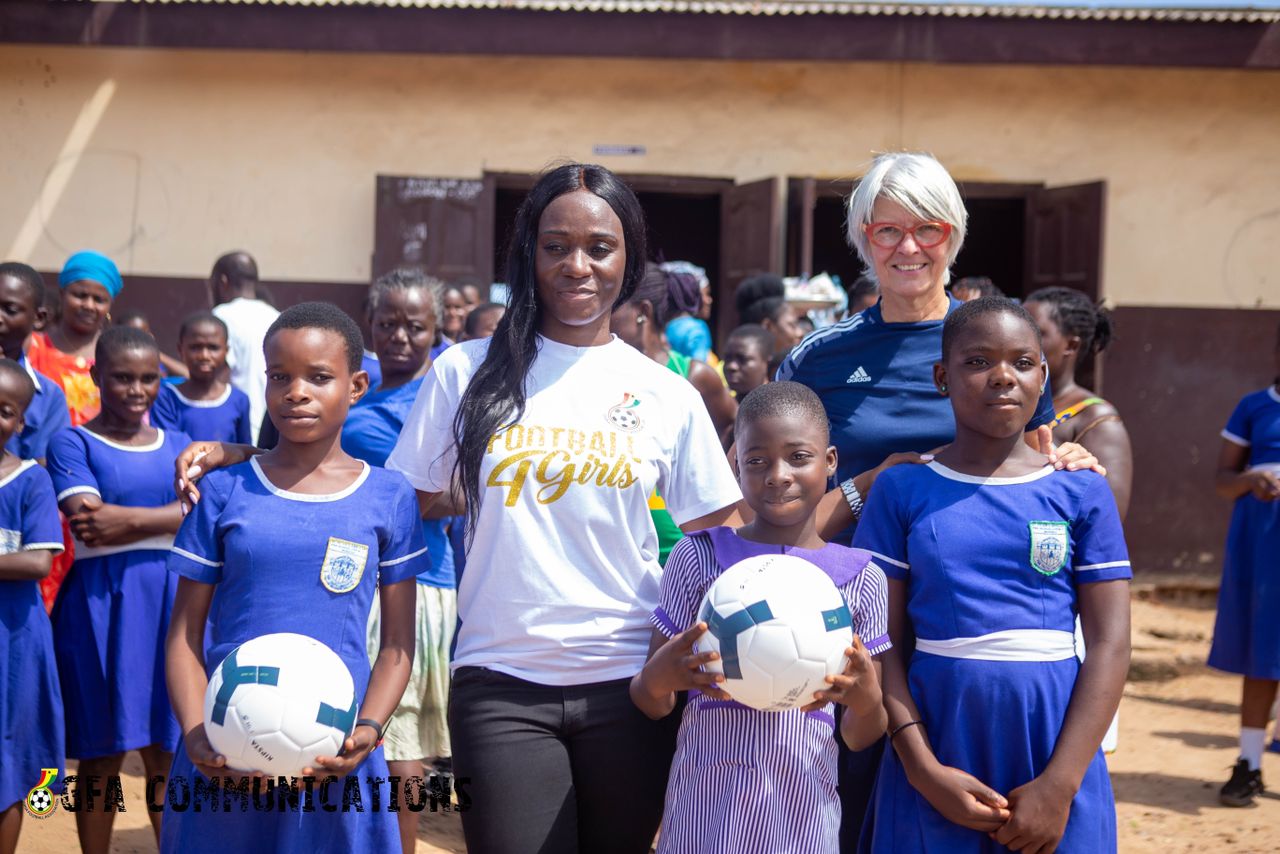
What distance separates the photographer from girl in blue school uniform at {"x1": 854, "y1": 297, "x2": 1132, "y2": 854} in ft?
7.93

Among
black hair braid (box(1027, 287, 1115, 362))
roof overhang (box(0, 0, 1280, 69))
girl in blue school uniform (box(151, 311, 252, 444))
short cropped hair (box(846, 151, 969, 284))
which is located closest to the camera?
short cropped hair (box(846, 151, 969, 284))

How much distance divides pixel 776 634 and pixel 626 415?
0.59 meters

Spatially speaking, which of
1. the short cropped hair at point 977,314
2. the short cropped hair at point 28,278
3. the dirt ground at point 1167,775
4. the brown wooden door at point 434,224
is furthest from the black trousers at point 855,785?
the brown wooden door at point 434,224

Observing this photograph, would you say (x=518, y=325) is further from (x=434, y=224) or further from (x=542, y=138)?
(x=542, y=138)

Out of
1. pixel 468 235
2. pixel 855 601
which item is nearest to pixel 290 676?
pixel 855 601

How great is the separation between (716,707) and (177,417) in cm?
325

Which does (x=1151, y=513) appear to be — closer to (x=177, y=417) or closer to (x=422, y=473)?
(x=177, y=417)

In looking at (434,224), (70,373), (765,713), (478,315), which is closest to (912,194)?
(765,713)

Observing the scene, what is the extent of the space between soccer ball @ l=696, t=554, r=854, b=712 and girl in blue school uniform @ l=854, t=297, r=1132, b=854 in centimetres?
36

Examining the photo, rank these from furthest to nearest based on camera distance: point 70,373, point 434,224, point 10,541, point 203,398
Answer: point 434,224 < point 70,373 < point 203,398 < point 10,541

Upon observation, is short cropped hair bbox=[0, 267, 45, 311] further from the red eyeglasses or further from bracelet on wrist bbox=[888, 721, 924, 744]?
bracelet on wrist bbox=[888, 721, 924, 744]

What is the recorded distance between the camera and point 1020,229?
13.1 metres

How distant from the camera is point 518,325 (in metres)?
2.56

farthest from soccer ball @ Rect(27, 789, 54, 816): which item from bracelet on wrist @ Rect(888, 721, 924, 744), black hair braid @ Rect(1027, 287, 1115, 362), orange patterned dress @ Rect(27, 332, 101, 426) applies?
black hair braid @ Rect(1027, 287, 1115, 362)
